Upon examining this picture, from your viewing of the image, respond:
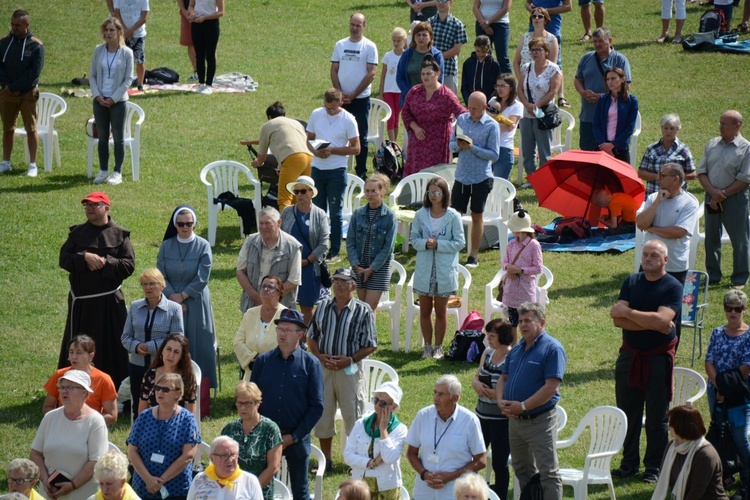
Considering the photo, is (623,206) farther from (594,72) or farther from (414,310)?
(414,310)

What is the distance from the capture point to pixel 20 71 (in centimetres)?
1586

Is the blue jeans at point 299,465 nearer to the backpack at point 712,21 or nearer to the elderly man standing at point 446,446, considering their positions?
the elderly man standing at point 446,446

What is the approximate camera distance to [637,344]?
31.2 ft

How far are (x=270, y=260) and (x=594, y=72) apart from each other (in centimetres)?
668

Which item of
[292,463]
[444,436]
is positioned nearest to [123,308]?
[292,463]

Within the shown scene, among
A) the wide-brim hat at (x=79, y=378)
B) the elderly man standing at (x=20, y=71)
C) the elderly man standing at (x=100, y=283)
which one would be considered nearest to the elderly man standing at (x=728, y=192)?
the elderly man standing at (x=100, y=283)

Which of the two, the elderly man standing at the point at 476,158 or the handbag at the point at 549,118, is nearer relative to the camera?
the elderly man standing at the point at 476,158

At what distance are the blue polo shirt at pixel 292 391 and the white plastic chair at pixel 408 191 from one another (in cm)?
556

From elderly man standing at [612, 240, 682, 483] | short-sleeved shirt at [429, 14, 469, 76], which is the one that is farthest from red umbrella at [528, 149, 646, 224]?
elderly man standing at [612, 240, 682, 483]

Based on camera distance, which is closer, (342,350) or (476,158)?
(342,350)

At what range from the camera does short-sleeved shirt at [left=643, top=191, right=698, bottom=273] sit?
36.9 ft

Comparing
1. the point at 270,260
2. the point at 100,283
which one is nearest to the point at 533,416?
the point at 270,260

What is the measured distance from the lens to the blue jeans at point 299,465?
8789mm

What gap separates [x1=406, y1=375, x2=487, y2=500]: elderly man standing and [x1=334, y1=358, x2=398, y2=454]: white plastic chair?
1.48 meters
